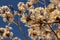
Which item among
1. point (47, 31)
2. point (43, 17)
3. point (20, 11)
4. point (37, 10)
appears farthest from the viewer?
point (20, 11)

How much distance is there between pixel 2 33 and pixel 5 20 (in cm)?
30

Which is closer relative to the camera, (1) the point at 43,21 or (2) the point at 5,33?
(1) the point at 43,21

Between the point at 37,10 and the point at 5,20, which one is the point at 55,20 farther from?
the point at 5,20

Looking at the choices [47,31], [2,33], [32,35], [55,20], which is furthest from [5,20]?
[55,20]

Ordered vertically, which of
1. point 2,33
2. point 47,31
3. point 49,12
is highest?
point 2,33

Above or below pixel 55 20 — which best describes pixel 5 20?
above

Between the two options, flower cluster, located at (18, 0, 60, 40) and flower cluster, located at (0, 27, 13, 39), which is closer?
flower cluster, located at (18, 0, 60, 40)

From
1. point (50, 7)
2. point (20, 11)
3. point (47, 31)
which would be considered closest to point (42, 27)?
point (47, 31)

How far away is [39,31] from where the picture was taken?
3541 mm

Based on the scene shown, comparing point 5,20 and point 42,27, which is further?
point 5,20

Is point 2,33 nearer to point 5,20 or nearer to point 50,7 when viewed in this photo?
point 5,20

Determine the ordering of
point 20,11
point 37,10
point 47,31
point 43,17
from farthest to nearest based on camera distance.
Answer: point 20,11
point 37,10
point 47,31
point 43,17

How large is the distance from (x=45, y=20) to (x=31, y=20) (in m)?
0.22

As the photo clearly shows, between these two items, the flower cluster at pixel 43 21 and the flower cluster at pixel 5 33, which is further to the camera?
the flower cluster at pixel 5 33
